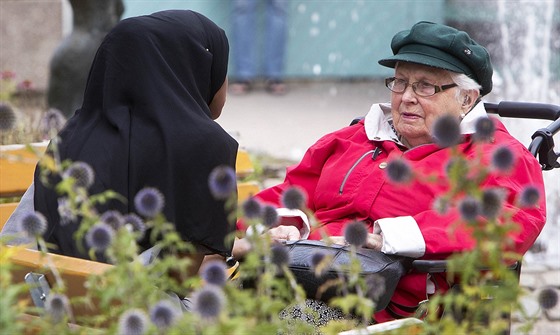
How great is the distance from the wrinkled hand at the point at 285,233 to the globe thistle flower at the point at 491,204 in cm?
170

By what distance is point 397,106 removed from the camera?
3.75 m

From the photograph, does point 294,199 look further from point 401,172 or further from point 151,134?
point 151,134

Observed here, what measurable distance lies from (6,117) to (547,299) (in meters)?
1.21

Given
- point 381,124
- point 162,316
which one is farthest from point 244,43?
point 162,316

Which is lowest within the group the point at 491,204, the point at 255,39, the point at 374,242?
the point at 255,39

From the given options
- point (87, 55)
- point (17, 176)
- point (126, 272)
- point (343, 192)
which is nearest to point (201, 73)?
point (343, 192)

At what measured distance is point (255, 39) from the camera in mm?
11633

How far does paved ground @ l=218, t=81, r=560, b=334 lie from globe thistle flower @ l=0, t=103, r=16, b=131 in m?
4.68

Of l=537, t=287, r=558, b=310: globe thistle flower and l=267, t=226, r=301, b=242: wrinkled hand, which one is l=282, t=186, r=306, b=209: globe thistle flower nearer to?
l=537, t=287, r=558, b=310: globe thistle flower

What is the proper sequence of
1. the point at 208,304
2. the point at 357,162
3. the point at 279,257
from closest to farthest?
the point at 208,304, the point at 279,257, the point at 357,162

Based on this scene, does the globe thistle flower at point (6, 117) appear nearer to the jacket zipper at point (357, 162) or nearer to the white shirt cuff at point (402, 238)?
the white shirt cuff at point (402, 238)

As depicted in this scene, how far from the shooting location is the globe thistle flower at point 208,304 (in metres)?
1.79

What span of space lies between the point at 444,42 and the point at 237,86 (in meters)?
7.97

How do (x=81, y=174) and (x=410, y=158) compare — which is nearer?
(x=81, y=174)
